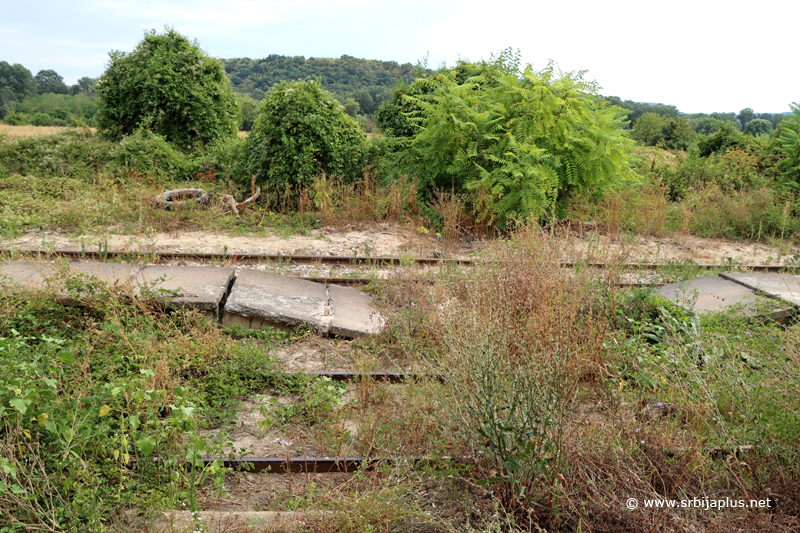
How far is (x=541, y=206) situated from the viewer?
28.1ft

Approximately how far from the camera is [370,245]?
894 cm

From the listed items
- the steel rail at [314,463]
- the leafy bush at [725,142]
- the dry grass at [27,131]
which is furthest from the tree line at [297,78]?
the steel rail at [314,463]

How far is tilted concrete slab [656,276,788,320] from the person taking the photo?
5.92 m

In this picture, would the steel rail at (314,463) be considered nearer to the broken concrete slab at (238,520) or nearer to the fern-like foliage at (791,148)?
the broken concrete slab at (238,520)

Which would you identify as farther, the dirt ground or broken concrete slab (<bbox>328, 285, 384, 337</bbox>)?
the dirt ground

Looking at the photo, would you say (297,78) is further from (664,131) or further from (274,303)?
(274,303)

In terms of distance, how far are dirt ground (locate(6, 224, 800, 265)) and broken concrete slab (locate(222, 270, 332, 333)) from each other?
1.57 meters

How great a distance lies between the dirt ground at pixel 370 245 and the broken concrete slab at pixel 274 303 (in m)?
1.57

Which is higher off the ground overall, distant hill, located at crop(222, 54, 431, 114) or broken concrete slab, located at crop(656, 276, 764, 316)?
distant hill, located at crop(222, 54, 431, 114)

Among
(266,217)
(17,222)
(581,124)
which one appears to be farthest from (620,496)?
(17,222)

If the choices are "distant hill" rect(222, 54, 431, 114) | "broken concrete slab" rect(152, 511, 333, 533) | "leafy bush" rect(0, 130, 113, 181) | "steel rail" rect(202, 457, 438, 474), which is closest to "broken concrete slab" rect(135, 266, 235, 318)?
"steel rail" rect(202, 457, 438, 474)

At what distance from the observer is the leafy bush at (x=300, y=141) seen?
415 inches

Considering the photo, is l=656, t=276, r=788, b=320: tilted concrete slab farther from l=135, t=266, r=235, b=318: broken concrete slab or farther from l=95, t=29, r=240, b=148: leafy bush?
l=95, t=29, r=240, b=148: leafy bush

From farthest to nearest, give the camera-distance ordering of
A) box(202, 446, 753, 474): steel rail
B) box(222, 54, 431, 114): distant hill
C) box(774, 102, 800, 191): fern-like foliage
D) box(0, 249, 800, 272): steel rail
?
box(222, 54, 431, 114): distant hill → box(774, 102, 800, 191): fern-like foliage → box(0, 249, 800, 272): steel rail → box(202, 446, 753, 474): steel rail
